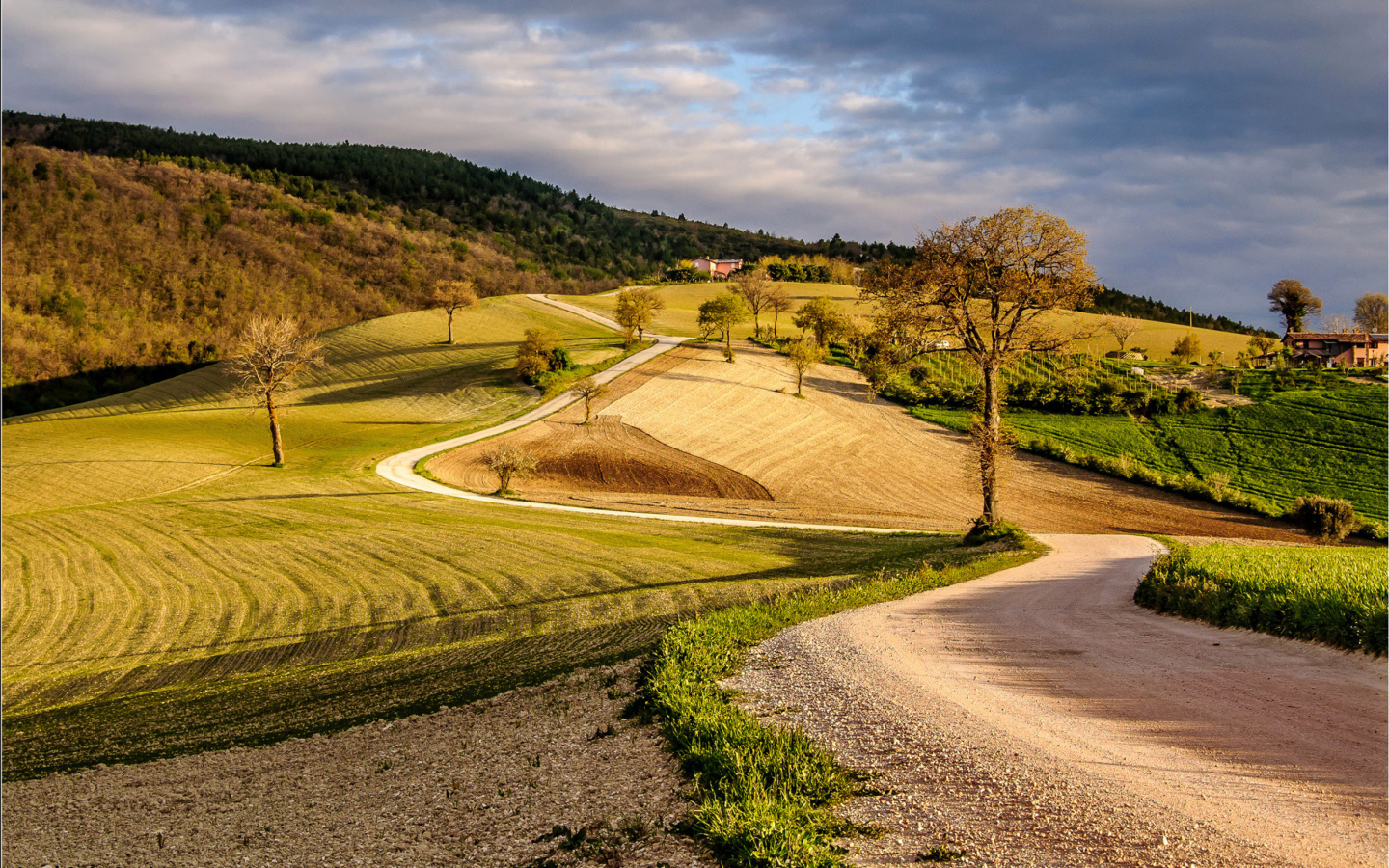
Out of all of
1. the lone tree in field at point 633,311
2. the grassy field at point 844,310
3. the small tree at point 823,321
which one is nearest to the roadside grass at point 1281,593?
the grassy field at point 844,310

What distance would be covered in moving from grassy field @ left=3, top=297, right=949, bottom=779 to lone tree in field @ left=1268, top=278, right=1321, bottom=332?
93053 mm

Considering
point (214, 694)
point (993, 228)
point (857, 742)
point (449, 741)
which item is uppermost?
point (993, 228)

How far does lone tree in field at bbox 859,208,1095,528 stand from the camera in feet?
86.6

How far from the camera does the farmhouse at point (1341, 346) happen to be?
274 ft

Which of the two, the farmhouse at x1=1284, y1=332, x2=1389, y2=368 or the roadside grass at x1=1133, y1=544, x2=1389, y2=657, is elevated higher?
the farmhouse at x1=1284, y1=332, x2=1389, y2=368

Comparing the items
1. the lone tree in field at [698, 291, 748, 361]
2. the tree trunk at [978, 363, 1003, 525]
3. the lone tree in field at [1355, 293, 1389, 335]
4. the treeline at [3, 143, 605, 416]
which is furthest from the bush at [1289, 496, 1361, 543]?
the treeline at [3, 143, 605, 416]

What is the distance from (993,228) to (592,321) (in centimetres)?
8399

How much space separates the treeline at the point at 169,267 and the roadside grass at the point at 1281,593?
128m

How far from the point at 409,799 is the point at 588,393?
52.3m

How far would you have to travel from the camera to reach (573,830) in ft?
26.1

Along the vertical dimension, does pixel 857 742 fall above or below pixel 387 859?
above

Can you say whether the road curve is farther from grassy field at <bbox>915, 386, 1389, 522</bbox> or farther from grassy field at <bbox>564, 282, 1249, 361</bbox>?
grassy field at <bbox>915, 386, 1389, 522</bbox>

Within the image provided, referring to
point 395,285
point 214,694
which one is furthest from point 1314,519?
point 395,285

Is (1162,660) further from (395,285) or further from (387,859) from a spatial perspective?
(395,285)
